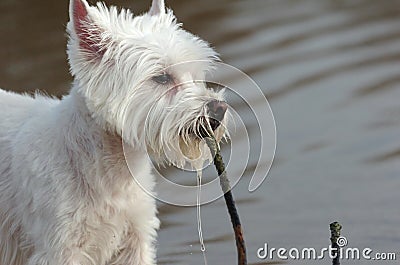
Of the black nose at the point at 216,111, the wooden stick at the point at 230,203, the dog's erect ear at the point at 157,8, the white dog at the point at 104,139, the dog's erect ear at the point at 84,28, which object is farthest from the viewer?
the dog's erect ear at the point at 157,8

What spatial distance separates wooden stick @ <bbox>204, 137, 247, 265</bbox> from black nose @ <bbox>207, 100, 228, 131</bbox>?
0.08 meters

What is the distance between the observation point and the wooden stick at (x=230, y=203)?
4.18 meters

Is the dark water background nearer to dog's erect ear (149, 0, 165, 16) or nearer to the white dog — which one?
the white dog

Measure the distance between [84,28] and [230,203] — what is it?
1032 millimetres

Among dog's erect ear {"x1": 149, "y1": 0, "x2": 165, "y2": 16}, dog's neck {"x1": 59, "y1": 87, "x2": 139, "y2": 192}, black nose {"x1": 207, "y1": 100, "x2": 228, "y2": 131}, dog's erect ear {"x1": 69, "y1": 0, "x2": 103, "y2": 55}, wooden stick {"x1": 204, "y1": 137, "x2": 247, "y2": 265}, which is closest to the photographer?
wooden stick {"x1": 204, "y1": 137, "x2": 247, "y2": 265}

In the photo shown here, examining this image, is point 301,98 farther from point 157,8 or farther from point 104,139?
point 104,139

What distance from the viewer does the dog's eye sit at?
448cm

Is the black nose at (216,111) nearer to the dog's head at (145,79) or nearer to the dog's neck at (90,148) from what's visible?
the dog's head at (145,79)

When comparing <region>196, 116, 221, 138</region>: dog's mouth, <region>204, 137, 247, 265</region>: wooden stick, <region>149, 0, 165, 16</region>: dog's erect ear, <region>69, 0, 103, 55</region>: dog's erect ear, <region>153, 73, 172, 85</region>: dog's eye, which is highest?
<region>149, 0, 165, 16</region>: dog's erect ear

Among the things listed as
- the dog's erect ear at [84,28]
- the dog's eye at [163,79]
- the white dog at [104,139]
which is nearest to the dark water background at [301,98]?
the white dog at [104,139]

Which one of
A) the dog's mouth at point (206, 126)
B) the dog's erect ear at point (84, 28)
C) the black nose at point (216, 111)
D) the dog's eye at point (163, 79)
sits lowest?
the dog's mouth at point (206, 126)

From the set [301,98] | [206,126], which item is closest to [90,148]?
[206,126]

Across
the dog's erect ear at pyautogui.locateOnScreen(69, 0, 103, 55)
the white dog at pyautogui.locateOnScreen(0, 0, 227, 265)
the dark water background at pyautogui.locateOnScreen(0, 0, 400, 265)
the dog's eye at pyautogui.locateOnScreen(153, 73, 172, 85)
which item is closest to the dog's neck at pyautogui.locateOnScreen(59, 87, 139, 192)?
the white dog at pyautogui.locateOnScreen(0, 0, 227, 265)

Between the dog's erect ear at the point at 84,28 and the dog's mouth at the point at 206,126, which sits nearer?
the dog's mouth at the point at 206,126
